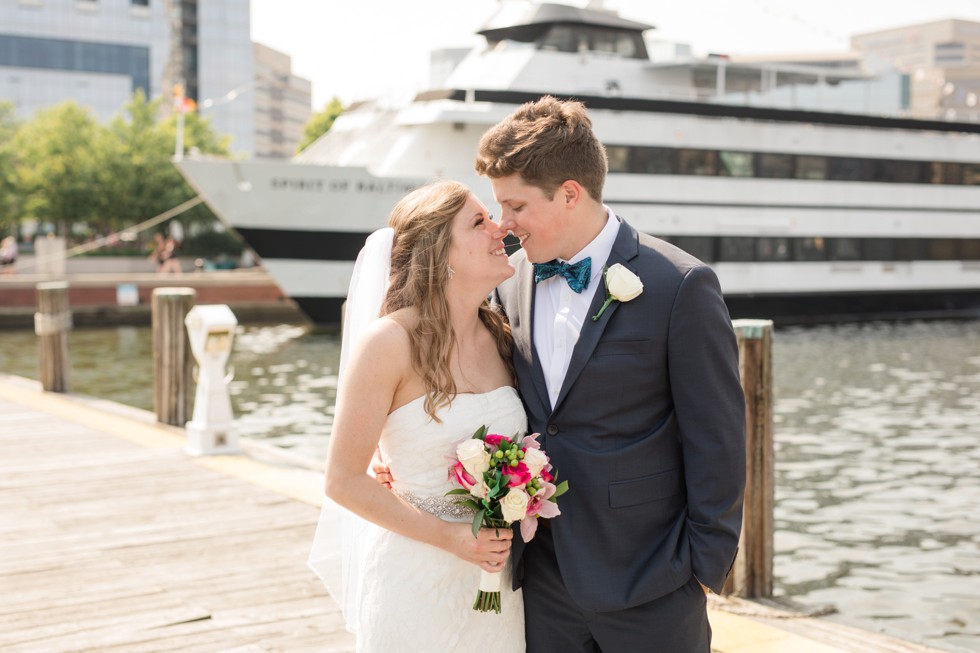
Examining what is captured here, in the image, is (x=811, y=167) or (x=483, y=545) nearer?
(x=483, y=545)

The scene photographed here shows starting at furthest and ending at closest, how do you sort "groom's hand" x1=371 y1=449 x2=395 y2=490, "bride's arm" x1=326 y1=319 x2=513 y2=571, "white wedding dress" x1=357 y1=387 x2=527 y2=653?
"groom's hand" x1=371 y1=449 x2=395 y2=490, "white wedding dress" x1=357 y1=387 x2=527 y2=653, "bride's arm" x1=326 y1=319 x2=513 y2=571

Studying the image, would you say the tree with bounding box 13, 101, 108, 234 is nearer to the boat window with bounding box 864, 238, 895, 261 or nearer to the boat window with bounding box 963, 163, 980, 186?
the boat window with bounding box 864, 238, 895, 261

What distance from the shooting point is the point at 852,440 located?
11.3 m

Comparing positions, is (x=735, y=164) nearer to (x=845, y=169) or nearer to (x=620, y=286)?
(x=845, y=169)

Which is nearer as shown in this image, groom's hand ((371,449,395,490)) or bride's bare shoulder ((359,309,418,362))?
bride's bare shoulder ((359,309,418,362))

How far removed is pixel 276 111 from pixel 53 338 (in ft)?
299

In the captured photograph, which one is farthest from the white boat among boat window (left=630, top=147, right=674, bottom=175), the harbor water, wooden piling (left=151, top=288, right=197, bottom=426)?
wooden piling (left=151, top=288, right=197, bottom=426)

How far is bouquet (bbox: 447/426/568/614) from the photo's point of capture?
89.1 inches

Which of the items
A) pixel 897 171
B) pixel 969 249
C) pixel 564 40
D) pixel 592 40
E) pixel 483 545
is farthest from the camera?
pixel 969 249

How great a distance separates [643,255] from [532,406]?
43cm

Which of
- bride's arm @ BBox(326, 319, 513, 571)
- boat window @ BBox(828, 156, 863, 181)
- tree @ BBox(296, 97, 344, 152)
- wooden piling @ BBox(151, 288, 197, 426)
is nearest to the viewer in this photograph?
bride's arm @ BBox(326, 319, 513, 571)

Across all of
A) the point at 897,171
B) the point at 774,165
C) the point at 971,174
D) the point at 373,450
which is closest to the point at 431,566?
the point at 373,450

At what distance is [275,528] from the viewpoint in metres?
5.62

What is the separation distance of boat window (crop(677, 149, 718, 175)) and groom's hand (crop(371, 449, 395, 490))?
2298 centimetres
